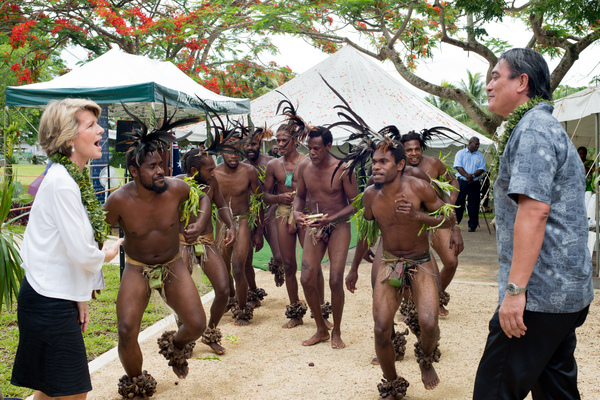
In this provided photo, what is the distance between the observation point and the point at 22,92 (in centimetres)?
841

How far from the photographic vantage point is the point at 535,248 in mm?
2486

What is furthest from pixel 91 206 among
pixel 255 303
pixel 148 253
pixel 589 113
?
pixel 589 113

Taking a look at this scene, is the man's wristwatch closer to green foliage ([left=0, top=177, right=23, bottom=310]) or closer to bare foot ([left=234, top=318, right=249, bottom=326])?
green foliage ([left=0, top=177, right=23, bottom=310])

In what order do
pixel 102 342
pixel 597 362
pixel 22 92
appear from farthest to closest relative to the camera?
1. pixel 22 92
2. pixel 102 342
3. pixel 597 362

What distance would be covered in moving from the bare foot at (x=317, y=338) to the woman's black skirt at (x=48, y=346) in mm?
3232

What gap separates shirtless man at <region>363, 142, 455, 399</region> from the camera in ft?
14.4

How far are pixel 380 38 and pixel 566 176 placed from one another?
1621cm

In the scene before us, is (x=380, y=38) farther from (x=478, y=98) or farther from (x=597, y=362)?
(x=478, y=98)

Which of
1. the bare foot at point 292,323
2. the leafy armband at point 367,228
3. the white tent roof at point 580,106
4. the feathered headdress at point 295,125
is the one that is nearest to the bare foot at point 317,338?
the bare foot at point 292,323

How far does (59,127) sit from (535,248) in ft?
7.98

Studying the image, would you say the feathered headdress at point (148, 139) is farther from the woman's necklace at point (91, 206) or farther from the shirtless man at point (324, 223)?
the shirtless man at point (324, 223)

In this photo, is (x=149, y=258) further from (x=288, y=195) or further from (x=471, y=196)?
(x=471, y=196)

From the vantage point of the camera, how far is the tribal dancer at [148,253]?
14.4 feet

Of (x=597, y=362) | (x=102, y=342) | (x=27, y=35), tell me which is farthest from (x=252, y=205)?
(x=27, y=35)
